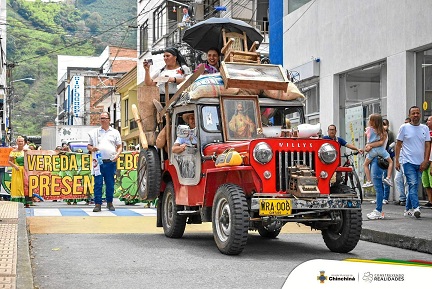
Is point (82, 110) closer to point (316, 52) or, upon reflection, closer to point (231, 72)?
point (316, 52)

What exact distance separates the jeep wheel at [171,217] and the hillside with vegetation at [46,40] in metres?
79.9

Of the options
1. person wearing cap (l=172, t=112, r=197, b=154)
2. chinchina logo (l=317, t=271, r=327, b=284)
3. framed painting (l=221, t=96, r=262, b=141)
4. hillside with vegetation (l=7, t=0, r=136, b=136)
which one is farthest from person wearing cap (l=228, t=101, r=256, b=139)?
hillside with vegetation (l=7, t=0, r=136, b=136)

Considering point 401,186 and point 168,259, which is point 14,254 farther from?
point 401,186

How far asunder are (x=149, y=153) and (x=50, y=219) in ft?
10.8

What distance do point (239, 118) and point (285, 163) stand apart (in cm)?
127

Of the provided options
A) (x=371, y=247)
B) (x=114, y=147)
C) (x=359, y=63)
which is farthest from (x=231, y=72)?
(x=359, y=63)

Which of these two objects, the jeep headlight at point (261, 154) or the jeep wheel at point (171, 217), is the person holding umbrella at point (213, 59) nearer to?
the jeep wheel at point (171, 217)

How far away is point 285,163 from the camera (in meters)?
8.07

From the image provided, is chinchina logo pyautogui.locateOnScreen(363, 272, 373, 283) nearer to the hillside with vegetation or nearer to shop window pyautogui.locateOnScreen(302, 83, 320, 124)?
shop window pyautogui.locateOnScreen(302, 83, 320, 124)

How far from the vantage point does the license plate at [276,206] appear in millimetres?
7723

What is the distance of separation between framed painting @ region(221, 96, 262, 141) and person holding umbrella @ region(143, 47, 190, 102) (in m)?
1.40

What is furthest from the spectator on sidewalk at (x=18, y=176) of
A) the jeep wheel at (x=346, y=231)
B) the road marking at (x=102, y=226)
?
the jeep wheel at (x=346, y=231)

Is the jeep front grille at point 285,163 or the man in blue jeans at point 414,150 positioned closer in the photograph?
the jeep front grille at point 285,163

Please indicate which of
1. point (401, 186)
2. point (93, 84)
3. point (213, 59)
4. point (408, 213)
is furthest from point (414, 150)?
point (93, 84)
